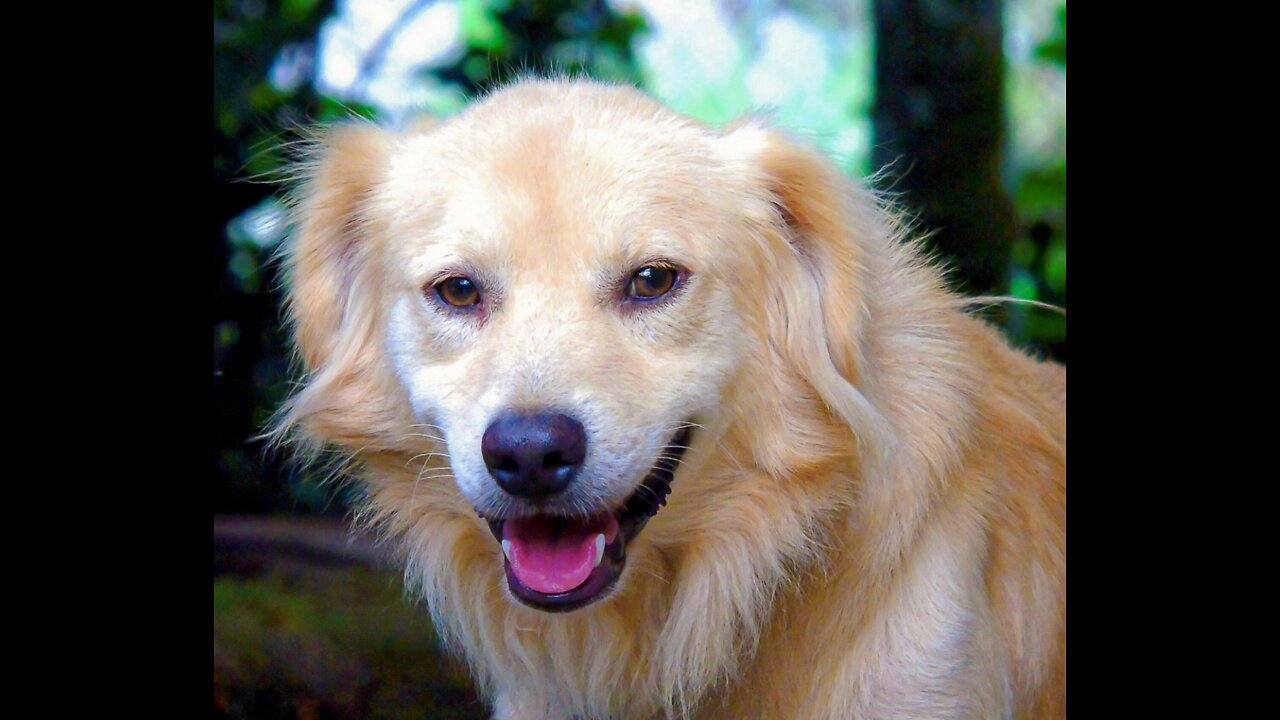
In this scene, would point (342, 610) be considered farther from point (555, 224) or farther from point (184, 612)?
point (555, 224)

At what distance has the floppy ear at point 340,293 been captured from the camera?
2.69 meters

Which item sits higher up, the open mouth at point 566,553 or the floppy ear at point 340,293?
the floppy ear at point 340,293

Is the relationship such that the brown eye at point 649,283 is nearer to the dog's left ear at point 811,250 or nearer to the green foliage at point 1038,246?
the dog's left ear at point 811,250

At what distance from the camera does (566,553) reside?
7.47 feet

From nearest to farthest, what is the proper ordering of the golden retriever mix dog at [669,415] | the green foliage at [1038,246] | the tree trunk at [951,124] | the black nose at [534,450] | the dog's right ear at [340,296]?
the black nose at [534,450] → the golden retriever mix dog at [669,415] → the dog's right ear at [340,296] → the tree trunk at [951,124] → the green foliage at [1038,246]

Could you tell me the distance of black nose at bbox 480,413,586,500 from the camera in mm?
2062

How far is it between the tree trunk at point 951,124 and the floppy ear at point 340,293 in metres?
2.23

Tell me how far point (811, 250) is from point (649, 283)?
459 mm

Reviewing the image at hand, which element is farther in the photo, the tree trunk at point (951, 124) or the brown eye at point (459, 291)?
the tree trunk at point (951, 124)

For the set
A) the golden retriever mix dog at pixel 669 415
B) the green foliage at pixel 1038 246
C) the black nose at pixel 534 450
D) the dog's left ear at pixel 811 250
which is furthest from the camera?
the green foliage at pixel 1038 246

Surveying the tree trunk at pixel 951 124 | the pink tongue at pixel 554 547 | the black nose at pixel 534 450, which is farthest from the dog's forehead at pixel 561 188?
the tree trunk at pixel 951 124

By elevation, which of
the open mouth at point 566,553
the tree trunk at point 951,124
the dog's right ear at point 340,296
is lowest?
the open mouth at point 566,553

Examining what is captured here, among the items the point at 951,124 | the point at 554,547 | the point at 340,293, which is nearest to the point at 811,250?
the point at 554,547

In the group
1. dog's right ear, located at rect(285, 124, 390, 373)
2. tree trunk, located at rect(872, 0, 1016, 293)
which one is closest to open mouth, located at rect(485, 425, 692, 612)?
dog's right ear, located at rect(285, 124, 390, 373)
